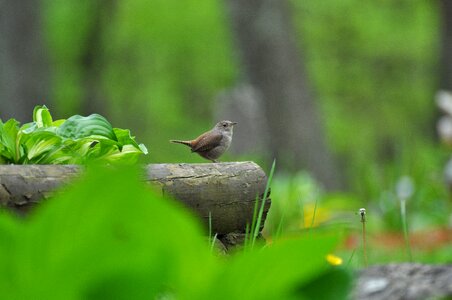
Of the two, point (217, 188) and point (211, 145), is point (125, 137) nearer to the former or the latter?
point (217, 188)

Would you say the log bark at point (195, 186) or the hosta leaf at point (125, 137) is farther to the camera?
the hosta leaf at point (125, 137)

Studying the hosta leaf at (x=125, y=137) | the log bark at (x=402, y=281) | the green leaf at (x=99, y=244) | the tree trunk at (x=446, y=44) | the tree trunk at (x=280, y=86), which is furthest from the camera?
the tree trunk at (x=446, y=44)

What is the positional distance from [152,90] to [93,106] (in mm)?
7101

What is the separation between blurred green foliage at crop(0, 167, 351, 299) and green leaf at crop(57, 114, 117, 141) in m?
1.69

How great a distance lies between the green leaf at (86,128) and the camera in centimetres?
242

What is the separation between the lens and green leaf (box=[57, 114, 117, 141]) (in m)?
2.42

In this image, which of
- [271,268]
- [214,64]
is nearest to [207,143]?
[271,268]

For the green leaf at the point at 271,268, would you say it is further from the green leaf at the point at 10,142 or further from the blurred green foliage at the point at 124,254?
the green leaf at the point at 10,142

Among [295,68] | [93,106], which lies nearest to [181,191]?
[295,68]

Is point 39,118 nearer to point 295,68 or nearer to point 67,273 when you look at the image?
point 67,273

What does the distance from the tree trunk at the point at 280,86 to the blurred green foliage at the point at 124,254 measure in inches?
470

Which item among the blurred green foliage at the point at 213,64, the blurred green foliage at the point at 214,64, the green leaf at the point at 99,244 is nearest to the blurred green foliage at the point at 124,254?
the green leaf at the point at 99,244

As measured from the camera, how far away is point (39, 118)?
269 cm

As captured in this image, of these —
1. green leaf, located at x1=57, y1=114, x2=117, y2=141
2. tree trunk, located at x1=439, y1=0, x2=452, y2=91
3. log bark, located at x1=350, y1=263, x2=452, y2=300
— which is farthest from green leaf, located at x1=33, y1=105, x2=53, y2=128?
tree trunk, located at x1=439, y1=0, x2=452, y2=91
